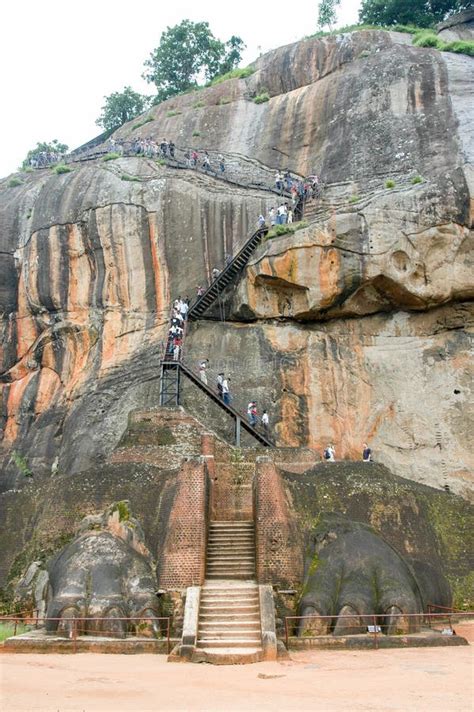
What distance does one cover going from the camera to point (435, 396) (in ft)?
92.6

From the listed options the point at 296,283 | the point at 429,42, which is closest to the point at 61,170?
the point at 296,283

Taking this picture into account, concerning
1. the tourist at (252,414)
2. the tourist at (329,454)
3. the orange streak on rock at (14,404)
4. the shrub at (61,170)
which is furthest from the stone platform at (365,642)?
the shrub at (61,170)

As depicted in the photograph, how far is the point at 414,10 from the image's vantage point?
5050cm

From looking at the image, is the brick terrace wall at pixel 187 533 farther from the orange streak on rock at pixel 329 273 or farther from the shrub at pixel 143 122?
the shrub at pixel 143 122

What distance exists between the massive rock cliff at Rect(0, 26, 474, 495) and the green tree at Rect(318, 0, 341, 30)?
24697 millimetres

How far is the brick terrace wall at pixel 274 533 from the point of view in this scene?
1670cm

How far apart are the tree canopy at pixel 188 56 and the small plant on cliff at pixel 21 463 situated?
32.7 meters

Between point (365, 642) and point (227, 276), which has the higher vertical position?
point (227, 276)

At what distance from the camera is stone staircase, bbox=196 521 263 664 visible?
545 inches

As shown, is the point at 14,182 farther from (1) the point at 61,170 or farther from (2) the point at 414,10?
(2) the point at 414,10

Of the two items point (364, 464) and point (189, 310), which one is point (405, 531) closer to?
point (364, 464)

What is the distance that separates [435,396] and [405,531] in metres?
10.5

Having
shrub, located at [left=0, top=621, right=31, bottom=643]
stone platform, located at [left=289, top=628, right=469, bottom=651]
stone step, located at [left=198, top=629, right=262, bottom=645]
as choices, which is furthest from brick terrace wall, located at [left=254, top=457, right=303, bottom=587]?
shrub, located at [left=0, top=621, right=31, bottom=643]

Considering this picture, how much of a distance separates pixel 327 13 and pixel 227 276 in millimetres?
38421
